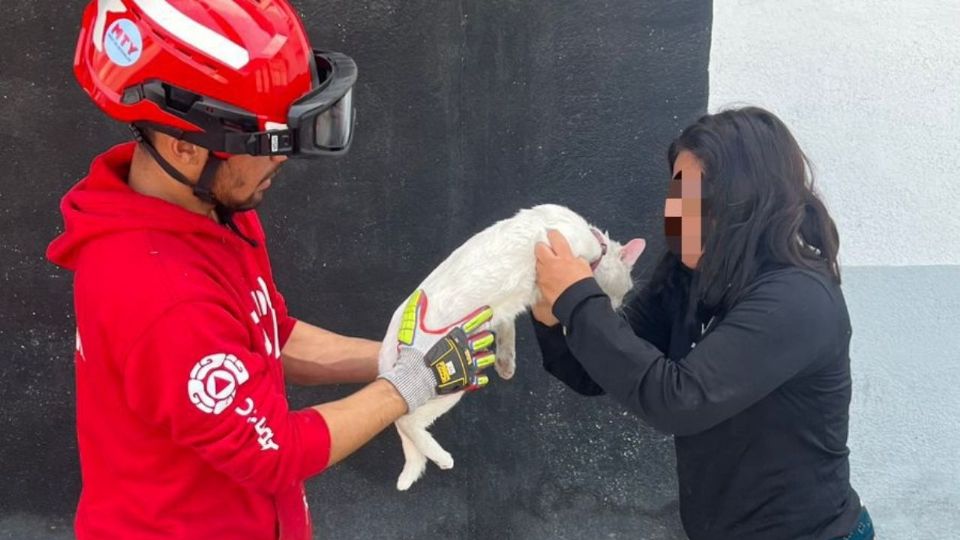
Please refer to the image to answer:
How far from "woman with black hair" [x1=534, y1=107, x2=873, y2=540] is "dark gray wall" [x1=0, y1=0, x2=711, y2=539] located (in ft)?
4.66

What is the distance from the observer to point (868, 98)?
3.58 metres

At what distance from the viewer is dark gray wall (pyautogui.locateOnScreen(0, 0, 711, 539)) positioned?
374 centimetres

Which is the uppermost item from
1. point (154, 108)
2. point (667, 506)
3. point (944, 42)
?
point (154, 108)

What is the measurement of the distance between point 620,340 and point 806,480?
2.10ft

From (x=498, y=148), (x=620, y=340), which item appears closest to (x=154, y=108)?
(x=620, y=340)

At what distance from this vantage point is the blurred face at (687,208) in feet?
7.48

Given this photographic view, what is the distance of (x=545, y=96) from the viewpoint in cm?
376

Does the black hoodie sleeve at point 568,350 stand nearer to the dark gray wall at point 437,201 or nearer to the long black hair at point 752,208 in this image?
the long black hair at point 752,208

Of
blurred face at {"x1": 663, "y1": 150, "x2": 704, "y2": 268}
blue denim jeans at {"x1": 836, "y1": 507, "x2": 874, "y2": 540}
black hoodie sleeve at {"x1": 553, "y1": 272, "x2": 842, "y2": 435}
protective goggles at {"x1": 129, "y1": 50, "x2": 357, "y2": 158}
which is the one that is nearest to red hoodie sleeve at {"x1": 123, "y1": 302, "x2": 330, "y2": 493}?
protective goggles at {"x1": 129, "y1": 50, "x2": 357, "y2": 158}

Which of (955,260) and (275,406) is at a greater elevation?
(275,406)

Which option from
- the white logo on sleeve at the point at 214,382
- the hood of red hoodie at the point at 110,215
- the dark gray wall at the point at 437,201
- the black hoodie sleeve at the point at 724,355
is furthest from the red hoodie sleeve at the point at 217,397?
the dark gray wall at the point at 437,201

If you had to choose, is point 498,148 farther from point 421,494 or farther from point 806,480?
point 806,480

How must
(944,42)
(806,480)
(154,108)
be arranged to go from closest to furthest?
(154,108) < (806,480) < (944,42)

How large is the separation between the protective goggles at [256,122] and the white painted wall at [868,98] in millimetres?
2218
